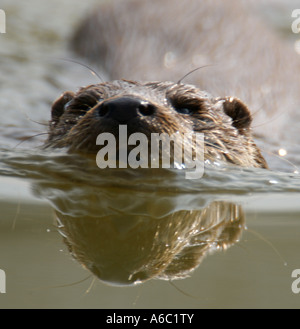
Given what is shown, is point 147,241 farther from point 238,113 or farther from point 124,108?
point 238,113

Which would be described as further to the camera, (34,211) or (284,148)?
(284,148)

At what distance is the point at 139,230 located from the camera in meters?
2.68

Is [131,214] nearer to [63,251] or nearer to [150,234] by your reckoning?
[150,234]

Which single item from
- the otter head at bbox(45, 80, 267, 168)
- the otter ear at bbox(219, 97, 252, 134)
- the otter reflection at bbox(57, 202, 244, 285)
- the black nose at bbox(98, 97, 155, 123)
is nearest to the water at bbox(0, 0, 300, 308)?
the otter reflection at bbox(57, 202, 244, 285)

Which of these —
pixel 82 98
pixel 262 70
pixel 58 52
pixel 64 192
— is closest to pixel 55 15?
pixel 58 52

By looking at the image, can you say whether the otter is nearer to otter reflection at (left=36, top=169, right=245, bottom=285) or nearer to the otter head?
the otter head

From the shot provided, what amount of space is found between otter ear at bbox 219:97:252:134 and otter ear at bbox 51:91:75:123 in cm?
114

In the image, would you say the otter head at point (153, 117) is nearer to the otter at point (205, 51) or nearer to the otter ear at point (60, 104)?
the otter ear at point (60, 104)

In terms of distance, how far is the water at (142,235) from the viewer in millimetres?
2291

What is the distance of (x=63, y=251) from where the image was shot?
8.36 ft

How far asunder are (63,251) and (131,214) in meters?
0.46

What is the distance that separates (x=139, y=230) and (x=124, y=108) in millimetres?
691


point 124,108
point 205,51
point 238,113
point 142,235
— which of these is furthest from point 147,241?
point 205,51

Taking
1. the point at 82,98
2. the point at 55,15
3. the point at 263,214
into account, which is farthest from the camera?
the point at 55,15
